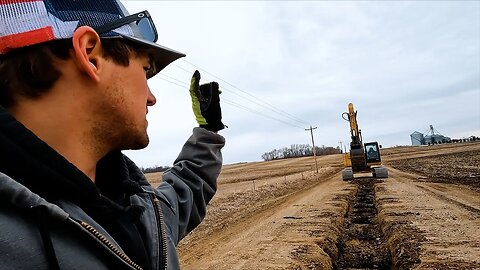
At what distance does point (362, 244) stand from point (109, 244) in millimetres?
7514

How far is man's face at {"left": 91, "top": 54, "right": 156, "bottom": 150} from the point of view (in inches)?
49.4

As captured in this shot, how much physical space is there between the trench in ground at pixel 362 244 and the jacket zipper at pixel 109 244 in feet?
19.4

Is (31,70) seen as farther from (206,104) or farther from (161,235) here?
→ (206,104)

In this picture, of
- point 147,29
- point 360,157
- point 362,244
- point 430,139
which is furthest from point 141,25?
point 430,139

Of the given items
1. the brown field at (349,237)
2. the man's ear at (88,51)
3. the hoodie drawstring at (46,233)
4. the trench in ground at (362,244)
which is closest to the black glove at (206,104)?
the man's ear at (88,51)

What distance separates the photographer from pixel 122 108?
50.8 inches

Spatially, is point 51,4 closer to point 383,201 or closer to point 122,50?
point 122,50

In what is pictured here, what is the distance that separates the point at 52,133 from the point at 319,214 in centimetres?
1011

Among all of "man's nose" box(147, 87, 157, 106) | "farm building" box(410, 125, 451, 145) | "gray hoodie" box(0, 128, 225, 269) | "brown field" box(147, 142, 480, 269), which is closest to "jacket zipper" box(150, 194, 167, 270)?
"gray hoodie" box(0, 128, 225, 269)

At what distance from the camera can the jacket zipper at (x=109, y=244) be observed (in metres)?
1.04

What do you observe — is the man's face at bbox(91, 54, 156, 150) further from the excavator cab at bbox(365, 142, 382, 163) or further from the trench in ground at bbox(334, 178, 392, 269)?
the excavator cab at bbox(365, 142, 382, 163)

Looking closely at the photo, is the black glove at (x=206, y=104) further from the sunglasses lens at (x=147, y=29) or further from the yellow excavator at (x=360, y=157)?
the yellow excavator at (x=360, y=157)

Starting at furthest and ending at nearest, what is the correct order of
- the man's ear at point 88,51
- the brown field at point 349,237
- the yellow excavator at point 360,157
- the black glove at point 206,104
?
1. the yellow excavator at point 360,157
2. the brown field at point 349,237
3. the black glove at point 206,104
4. the man's ear at point 88,51

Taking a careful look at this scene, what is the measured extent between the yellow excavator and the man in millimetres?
22335
